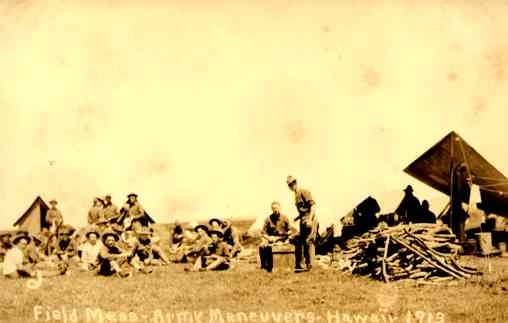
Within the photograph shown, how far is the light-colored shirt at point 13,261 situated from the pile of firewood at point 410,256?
18.6 ft

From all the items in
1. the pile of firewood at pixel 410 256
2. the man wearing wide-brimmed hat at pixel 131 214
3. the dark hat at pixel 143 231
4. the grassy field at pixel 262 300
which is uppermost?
the man wearing wide-brimmed hat at pixel 131 214

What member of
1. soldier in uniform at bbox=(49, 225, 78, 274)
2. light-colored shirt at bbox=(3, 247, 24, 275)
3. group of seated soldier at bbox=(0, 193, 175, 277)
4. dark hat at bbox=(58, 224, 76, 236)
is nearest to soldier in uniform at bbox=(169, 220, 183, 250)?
group of seated soldier at bbox=(0, 193, 175, 277)

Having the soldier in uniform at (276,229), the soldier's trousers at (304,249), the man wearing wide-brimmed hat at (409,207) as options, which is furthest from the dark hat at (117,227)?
the man wearing wide-brimmed hat at (409,207)

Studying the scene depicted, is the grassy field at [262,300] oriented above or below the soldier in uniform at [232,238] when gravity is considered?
below

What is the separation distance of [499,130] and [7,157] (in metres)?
8.23

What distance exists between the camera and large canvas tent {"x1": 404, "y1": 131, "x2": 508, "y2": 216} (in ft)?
32.8

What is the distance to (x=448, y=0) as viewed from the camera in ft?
→ 26.9

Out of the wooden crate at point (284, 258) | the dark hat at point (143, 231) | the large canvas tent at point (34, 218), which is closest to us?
the wooden crate at point (284, 258)

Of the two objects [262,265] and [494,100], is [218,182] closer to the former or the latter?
[262,265]

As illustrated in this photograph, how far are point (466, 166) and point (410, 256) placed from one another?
118 inches

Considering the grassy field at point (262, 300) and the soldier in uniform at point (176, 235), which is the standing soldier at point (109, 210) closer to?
the soldier in uniform at point (176, 235)

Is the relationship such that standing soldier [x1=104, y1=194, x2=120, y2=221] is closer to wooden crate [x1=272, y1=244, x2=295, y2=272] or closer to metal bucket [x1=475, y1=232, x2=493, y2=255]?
wooden crate [x1=272, y1=244, x2=295, y2=272]

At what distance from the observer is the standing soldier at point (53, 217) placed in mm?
13562

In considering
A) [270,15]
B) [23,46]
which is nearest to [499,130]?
[270,15]
